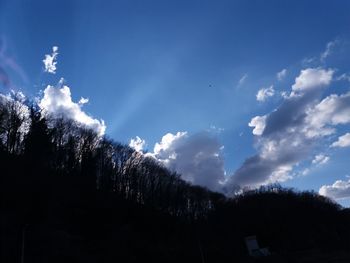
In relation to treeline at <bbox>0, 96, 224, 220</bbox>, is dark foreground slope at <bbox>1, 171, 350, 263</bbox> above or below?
below

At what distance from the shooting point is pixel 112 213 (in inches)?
3130

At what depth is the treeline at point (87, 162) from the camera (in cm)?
6938

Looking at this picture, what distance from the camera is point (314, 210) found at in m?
144

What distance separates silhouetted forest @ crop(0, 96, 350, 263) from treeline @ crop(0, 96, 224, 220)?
0.22 m

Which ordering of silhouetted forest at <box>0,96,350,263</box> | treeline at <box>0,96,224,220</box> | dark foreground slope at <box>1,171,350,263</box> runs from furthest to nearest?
1. treeline at <box>0,96,224,220</box>
2. silhouetted forest at <box>0,96,350,263</box>
3. dark foreground slope at <box>1,171,350,263</box>

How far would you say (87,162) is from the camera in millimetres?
85312

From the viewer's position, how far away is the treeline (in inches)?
2731

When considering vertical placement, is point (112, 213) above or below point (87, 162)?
below

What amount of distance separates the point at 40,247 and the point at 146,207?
50.1 meters

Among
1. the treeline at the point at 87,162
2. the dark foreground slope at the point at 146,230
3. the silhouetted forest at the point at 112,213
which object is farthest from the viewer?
the treeline at the point at 87,162

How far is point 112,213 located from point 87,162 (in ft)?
43.4

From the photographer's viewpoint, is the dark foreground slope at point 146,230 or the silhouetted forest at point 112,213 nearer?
the dark foreground slope at point 146,230

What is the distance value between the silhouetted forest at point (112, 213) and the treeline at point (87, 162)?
0.73 ft

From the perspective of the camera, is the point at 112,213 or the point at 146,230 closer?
the point at 112,213
